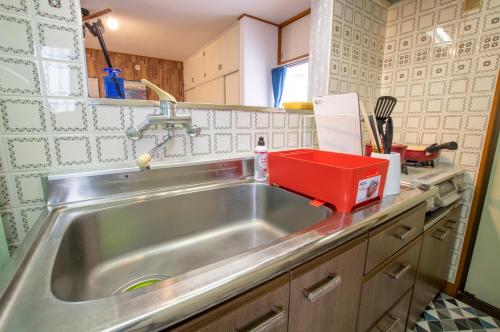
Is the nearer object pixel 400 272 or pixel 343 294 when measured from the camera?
pixel 343 294

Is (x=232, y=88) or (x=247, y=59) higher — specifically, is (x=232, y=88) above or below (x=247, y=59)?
below

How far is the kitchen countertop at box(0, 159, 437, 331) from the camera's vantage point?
27 centimetres

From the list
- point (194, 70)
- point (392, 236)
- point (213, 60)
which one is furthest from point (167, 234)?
point (194, 70)

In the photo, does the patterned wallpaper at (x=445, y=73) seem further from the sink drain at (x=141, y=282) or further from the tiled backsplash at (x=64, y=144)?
the sink drain at (x=141, y=282)

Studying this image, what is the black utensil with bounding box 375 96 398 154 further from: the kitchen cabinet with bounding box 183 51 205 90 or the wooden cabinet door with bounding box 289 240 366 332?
the kitchen cabinet with bounding box 183 51 205 90

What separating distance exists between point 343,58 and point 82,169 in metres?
1.43

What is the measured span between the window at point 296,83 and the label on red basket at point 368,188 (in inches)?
82.8

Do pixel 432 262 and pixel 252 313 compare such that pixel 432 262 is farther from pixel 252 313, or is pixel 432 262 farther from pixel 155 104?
pixel 155 104

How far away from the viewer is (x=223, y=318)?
1.17ft

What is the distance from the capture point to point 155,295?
318mm

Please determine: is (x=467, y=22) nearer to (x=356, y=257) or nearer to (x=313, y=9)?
(x=313, y=9)

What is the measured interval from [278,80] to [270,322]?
272cm

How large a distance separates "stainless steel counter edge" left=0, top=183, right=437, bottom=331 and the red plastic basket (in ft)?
0.52

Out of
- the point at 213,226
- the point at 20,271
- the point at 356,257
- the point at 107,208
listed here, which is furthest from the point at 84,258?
the point at 356,257
